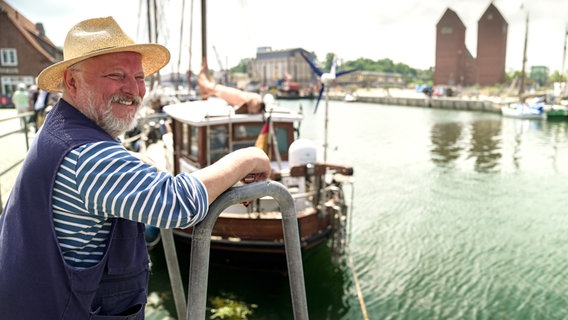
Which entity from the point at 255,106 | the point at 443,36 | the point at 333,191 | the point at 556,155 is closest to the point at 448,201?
the point at 333,191

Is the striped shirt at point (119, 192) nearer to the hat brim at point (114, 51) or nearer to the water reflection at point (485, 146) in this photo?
the hat brim at point (114, 51)

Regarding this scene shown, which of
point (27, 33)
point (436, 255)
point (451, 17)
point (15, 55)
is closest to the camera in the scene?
point (436, 255)

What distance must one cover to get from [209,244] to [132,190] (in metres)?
0.31

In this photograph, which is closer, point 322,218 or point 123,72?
point 123,72

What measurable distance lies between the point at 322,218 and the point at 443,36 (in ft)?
339

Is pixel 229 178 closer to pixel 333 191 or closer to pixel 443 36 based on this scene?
pixel 333 191

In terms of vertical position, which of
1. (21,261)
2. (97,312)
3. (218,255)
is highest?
(21,261)

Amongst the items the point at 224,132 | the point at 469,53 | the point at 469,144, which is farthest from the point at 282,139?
the point at 469,53

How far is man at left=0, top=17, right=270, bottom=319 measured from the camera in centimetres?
137

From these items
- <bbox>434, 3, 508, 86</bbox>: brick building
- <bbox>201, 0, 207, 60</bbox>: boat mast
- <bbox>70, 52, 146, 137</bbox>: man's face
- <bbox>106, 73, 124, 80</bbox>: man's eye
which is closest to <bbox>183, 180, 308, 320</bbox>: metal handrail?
<bbox>70, 52, 146, 137</bbox>: man's face

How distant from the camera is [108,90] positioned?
1622mm

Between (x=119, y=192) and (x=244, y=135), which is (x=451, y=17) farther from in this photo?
(x=119, y=192)

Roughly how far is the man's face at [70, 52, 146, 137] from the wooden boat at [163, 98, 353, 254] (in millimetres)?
5988

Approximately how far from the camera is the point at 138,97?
67.6 inches
